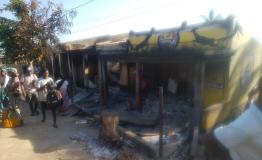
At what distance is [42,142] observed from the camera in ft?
23.4

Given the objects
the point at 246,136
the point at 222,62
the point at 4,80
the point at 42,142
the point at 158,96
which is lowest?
the point at 42,142

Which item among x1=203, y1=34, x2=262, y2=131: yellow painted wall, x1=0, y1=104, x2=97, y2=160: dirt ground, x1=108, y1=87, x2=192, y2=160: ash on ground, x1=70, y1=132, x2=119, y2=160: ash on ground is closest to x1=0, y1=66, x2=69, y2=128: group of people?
x1=0, y1=104, x2=97, y2=160: dirt ground

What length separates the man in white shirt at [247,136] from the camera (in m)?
2.06

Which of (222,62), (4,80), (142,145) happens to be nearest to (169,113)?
(222,62)

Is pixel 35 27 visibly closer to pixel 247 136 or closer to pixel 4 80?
pixel 4 80

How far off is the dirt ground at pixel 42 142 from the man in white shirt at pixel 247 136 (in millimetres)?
4513

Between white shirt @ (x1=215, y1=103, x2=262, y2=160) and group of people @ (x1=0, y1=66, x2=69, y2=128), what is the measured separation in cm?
694

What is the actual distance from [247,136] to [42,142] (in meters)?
6.26

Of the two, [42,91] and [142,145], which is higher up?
[42,91]

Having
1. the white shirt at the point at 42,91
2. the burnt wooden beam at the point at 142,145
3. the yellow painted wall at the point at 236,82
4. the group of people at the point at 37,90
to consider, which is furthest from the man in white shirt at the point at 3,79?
the yellow painted wall at the point at 236,82

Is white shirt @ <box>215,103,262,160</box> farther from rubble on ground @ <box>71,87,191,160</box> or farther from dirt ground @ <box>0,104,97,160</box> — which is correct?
dirt ground @ <box>0,104,97,160</box>

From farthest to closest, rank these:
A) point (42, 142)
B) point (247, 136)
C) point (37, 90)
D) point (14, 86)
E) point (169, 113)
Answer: point (14, 86), point (169, 113), point (37, 90), point (42, 142), point (247, 136)

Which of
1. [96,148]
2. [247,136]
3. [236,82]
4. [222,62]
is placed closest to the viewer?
[247,136]

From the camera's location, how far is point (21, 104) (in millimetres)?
12227
